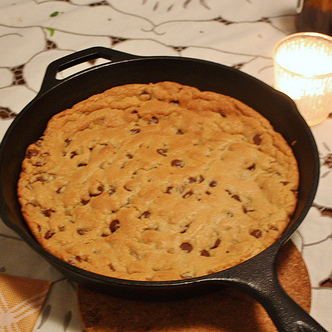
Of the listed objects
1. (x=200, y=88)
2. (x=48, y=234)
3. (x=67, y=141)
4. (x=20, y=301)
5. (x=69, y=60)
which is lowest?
(x=20, y=301)

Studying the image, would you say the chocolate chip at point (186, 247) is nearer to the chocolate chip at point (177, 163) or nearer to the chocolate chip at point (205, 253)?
the chocolate chip at point (205, 253)

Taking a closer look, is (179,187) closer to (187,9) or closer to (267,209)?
(267,209)

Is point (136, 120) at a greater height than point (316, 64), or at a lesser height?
lesser

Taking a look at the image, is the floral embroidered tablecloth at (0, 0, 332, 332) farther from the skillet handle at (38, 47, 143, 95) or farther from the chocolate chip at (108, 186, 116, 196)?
the chocolate chip at (108, 186, 116, 196)

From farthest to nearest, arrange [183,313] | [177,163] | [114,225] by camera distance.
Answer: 1. [177,163]
2. [114,225]
3. [183,313]

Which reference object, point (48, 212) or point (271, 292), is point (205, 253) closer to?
point (271, 292)

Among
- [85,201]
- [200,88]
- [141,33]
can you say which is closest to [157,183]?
[85,201]

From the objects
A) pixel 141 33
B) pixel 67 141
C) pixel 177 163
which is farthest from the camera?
pixel 141 33

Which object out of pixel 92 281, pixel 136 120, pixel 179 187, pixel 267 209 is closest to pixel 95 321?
pixel 92 281
